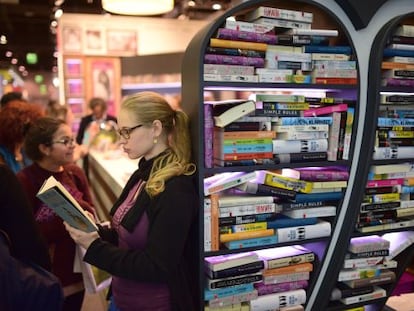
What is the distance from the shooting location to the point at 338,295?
241cm

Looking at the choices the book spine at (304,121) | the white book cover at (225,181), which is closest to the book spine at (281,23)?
the book spine at (304,121)

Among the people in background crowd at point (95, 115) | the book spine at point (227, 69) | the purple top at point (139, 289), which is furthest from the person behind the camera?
the people in background crowd at point (95, 115)

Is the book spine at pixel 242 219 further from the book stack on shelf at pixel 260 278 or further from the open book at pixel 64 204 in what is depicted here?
the open book at pixel 64 204

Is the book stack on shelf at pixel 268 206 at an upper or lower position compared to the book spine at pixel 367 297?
upper

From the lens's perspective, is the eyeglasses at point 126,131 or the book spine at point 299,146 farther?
the book spine at point 299,146

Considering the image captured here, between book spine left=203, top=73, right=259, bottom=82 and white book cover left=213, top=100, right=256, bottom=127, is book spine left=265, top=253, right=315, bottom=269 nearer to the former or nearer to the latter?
white book cover left=213, top=100, right=256, bottom=127

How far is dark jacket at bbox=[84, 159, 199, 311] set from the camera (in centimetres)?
169

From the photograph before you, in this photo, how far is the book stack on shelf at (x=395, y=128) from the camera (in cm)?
232

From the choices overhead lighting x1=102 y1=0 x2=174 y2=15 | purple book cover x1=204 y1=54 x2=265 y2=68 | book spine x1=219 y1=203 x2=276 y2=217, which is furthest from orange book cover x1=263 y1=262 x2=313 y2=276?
overhead lighting x1=102 y1=0 x2=174 y2=15

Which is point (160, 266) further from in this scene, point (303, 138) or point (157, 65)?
point (157, 65)

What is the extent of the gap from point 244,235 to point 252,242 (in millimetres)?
62

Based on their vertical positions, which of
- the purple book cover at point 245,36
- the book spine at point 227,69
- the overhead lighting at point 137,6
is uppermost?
the overhead lighting at point 137,6

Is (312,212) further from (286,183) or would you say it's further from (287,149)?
(287,149)

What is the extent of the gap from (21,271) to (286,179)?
1318mm
